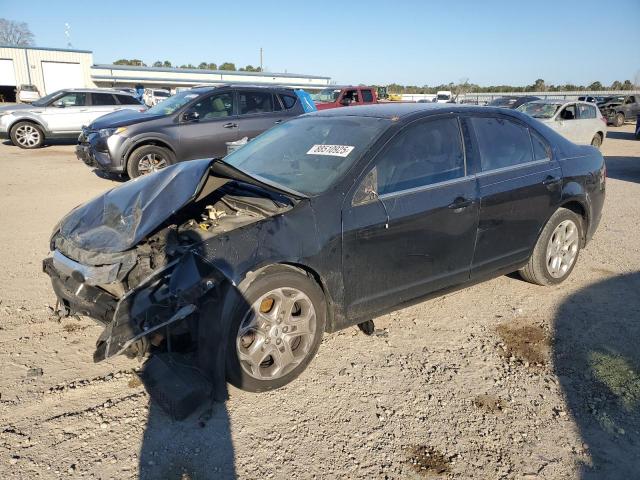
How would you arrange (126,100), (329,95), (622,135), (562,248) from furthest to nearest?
(622,135) < (329,95) < (126,100) < (562,248)

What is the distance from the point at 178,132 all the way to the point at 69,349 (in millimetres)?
6219

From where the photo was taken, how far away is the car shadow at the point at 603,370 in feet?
8.30

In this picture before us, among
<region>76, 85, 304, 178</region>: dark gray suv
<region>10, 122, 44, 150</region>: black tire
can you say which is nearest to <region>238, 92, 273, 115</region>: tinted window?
<region>76, 85, 304, 178</region>: dark gray suv

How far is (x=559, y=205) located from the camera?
4.41m

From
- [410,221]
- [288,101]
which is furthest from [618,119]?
[410,221]

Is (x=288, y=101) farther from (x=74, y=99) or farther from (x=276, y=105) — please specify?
(x=74, y=99)

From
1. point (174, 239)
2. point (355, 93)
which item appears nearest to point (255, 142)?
point (174, 239)

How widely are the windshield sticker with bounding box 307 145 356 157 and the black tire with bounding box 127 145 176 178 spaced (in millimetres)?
5860

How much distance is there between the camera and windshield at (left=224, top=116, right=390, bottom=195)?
11.0 feet

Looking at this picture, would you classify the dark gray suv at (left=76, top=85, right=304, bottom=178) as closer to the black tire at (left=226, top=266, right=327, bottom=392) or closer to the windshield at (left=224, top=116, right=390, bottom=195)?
the windshield at (left=224, top=116, right=390, bottom=195)

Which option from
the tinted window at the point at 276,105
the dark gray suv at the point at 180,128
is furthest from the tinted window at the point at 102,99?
the tinted window at the point at 276,105

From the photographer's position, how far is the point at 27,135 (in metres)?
14.4

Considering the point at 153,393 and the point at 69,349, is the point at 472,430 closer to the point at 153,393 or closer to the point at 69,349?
the point at 153,393

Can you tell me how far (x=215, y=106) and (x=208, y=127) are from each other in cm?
53
